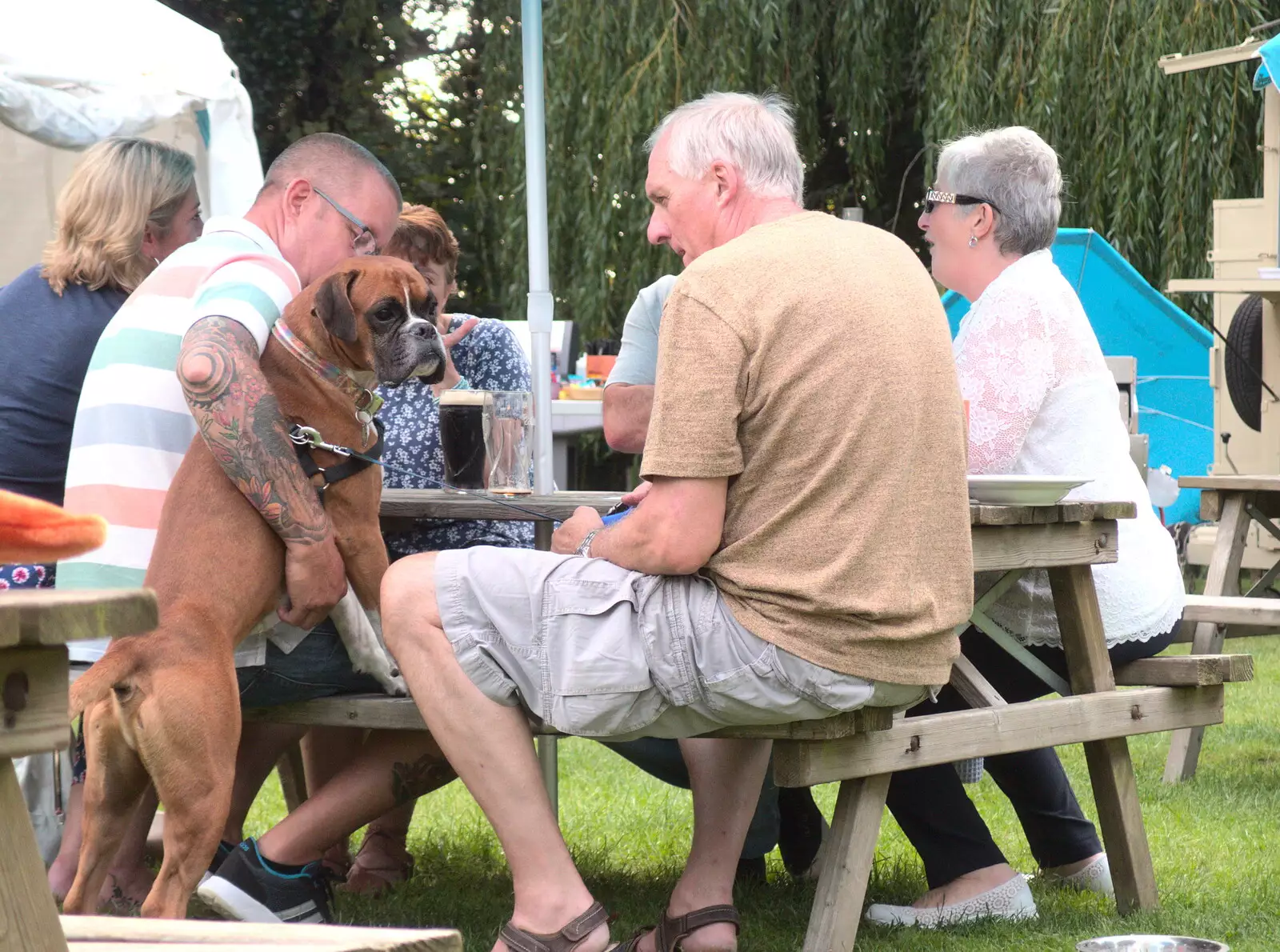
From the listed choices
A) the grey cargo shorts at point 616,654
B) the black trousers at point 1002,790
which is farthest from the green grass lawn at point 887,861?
the grey cargo shorts at point 616,654

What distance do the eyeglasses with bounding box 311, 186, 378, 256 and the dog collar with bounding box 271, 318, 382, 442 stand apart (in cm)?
42

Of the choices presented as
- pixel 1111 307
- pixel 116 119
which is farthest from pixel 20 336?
pixel 1111 307

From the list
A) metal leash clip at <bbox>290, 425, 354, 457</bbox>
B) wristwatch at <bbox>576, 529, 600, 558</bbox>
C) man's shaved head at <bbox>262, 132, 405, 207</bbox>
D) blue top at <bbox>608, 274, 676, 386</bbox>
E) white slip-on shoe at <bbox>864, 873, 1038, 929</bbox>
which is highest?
man's shaved head at <bbox>262, 132, 405, 207</bbox>

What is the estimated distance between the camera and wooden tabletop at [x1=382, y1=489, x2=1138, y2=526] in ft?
10.6

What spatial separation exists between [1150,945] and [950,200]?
177 cm

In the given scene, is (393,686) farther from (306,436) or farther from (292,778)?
(292,778)

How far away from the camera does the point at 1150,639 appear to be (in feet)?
12.1

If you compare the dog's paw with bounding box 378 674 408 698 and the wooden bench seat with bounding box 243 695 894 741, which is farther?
the dog's paw with bounding box 378 674 408 698

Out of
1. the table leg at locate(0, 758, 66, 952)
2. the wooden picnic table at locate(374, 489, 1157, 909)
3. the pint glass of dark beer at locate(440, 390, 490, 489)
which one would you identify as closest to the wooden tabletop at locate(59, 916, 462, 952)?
the table leg at locate(0, 758, 66, 952)

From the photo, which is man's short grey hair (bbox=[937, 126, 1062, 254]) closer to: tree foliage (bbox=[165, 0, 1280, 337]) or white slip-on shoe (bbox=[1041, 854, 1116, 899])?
white slip-on shoe (bbox=[1041, 854, 1116, 899])

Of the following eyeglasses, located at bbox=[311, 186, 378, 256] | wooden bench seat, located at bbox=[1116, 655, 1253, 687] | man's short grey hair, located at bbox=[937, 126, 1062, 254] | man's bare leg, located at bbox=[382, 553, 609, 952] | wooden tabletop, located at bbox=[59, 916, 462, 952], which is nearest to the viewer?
wooden tabletop, located at bbox=[59, 916, 462, 952]

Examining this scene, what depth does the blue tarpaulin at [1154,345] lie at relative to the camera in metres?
8.11

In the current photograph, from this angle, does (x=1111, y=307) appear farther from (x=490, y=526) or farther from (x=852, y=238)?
(x=852, y=238)

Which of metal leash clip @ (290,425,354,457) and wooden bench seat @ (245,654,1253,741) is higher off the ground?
metal leash clip @ (290,425,354,457)
